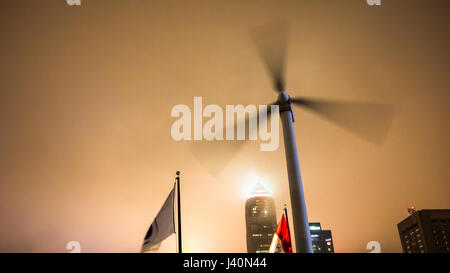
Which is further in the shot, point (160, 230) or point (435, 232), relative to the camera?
point (435, 232)

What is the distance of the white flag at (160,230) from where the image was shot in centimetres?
1670

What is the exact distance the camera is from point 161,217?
17047 millimetres

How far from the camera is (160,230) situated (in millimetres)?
16844

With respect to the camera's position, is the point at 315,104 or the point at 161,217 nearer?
the point at 161,217

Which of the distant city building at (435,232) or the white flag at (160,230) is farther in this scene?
the distant city building at (435,232)

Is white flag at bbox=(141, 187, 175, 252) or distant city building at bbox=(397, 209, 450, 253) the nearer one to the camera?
white flag at bbox=(141, 187, 175, 252)

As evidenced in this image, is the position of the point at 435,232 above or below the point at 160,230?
above

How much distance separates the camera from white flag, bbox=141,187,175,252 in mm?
Answer: 16703

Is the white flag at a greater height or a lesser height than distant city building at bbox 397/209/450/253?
lesser
